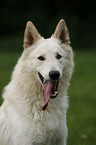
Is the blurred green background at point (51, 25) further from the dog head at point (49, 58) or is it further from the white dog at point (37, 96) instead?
the white dog at point (37, 96)

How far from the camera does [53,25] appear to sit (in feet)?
115

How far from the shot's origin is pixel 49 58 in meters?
4.07

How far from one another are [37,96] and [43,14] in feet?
117

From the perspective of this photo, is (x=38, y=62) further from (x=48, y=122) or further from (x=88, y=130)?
(x=88, y=130)

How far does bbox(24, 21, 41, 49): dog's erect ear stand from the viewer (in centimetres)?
417

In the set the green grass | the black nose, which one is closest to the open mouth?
→ the black nose

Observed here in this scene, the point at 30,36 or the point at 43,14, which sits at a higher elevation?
the point at 43,14

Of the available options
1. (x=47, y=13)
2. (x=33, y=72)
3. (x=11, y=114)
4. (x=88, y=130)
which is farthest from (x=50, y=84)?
(x=47, y=13)

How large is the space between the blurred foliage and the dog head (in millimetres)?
30853

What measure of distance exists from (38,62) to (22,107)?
0.78 m

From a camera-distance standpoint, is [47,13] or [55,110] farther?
[47,13]

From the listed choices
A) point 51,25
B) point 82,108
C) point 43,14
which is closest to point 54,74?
point 82,108

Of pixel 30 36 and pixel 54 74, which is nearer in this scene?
pixel 54 74

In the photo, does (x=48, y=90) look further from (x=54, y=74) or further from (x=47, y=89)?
(x=54, y=74)
